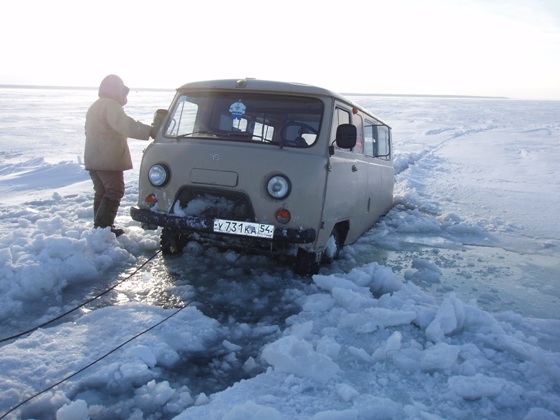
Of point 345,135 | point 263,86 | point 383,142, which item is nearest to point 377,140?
point 383,142

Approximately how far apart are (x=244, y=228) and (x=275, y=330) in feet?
3.25

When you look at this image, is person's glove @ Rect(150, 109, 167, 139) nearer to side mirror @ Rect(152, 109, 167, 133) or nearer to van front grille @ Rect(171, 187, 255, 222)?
side mirror @ Rect(152, 109, 167, 133)

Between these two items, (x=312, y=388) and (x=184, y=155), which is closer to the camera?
(x=312, y=388)

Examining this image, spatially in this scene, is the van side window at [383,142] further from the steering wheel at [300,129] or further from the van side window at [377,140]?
the steering wheel at [300,129]

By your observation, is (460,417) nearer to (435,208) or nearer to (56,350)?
(56,350)

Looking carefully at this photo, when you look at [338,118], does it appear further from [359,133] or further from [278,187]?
[278,187]

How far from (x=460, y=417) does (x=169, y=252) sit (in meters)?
3.57

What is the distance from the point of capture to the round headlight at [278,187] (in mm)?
4172

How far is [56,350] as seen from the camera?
122 inches

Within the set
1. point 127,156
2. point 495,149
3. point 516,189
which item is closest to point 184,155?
point 127,156

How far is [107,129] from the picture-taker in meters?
5.54

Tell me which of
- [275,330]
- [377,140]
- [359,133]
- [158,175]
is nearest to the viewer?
[275,330]

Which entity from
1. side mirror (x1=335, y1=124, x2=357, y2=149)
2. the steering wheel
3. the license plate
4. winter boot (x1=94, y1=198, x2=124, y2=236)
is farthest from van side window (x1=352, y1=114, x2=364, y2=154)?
winter boot (x1=94, y1=198, x2=124, y2=236)

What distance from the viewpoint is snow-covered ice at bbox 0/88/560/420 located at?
2.66 meters
